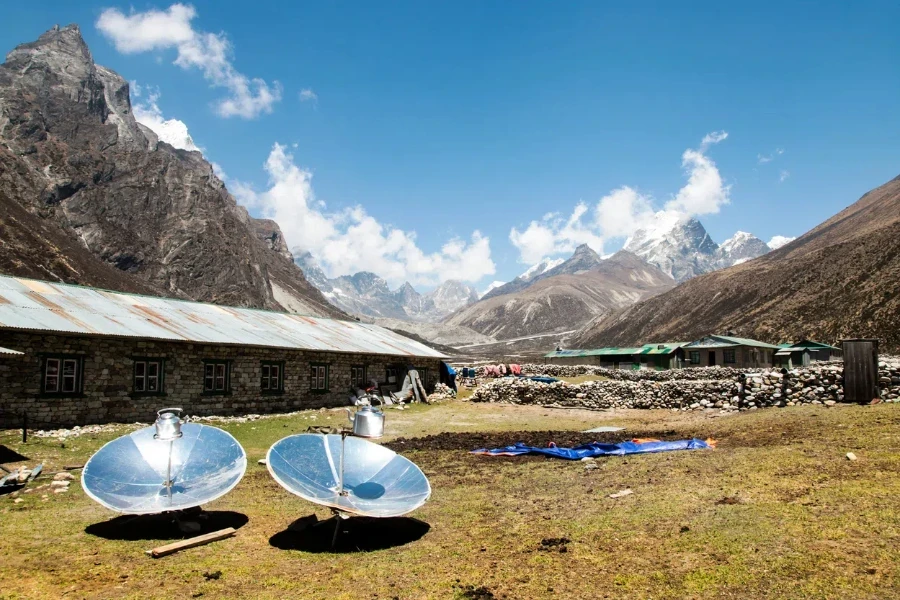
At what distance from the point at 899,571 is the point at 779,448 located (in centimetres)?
822

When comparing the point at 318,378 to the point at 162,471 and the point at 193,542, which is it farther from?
the point at 193,542

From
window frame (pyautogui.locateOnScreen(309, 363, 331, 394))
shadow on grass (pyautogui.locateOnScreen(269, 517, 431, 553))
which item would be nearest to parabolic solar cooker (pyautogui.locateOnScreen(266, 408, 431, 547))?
shadow on grass (pyautogui.locateOnScreen(269, 517, 431, 553))

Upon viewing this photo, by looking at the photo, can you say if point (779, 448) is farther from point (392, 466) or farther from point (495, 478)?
point (392, 466)

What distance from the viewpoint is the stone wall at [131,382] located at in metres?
19.7

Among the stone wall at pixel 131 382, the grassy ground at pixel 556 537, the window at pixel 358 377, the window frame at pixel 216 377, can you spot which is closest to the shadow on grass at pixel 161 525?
the grassy ground at pixel 556 537

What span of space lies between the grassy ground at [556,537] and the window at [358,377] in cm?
1749

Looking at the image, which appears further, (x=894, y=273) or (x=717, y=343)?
(x=894, y=273)

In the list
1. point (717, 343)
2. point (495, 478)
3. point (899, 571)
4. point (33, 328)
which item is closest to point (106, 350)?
point (33, 328)

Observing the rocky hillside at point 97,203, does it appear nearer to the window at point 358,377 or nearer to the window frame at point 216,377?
the window at point 358,377

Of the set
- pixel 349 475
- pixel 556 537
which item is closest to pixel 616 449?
pixel 556 537

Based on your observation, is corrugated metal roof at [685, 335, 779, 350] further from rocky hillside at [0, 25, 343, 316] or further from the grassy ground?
rocky hillside at [0, 25, 343, 316]

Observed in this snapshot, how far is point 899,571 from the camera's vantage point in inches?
277

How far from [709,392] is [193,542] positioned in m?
24.9

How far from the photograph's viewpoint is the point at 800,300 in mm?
101250
